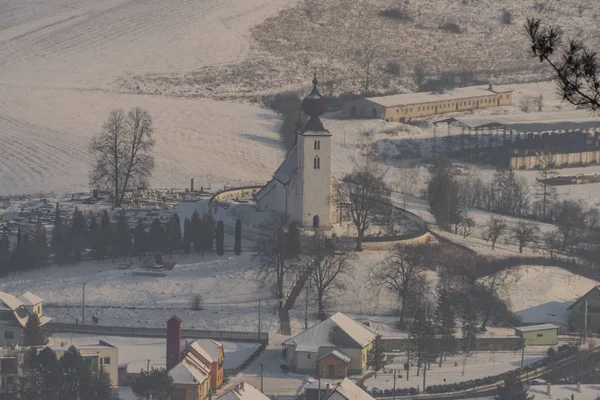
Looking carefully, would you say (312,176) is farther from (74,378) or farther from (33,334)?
(74,378)

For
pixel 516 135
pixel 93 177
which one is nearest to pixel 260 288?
pixel 93 177

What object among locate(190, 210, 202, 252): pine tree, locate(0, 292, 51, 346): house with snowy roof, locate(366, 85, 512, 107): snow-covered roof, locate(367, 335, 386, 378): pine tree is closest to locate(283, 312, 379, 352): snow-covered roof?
locate(367, 335, 386, 378): pine tree

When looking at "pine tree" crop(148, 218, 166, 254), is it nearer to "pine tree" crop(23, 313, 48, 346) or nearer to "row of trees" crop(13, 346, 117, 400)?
"pine tree" crop(23, 313, 48, 346)

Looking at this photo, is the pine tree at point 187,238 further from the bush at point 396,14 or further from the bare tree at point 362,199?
the bush at point 396,14

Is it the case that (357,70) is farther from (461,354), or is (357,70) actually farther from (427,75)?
(461,354)

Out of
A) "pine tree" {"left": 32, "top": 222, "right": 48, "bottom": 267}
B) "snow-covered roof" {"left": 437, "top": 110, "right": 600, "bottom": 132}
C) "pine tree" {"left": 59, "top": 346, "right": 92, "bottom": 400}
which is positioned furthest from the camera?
"snow-covered roof" {"left": 437, "top": 110, "right": 600, "bottom": 132}

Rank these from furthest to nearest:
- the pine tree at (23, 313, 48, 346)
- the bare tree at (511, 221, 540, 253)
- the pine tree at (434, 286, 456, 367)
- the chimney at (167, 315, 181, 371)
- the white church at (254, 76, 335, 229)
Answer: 1. the bare tree at (511, 221, 540, 253)
2. the white church at (254, 76, 335, 229)
3. the pine tree at (434, 286, 456, 367)
4. the pine tree at (23, 313, 48, 346)
5. the chimney at (167, 315, 181, 371)

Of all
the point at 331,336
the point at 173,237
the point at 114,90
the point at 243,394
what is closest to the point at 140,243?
the point at 173,237
